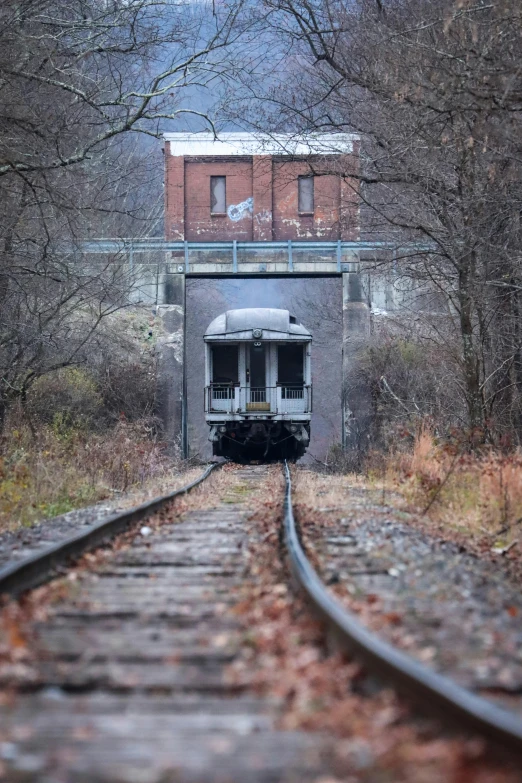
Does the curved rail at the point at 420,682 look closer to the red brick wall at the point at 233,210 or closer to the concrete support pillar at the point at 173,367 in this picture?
the concrete support pillar at the point at 173,367

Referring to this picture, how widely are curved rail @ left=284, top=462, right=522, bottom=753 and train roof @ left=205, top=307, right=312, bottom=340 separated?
60.8 feet

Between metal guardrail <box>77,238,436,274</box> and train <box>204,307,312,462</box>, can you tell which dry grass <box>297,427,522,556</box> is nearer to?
train <box>204,307,312,462</box>

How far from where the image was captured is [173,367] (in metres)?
36.3

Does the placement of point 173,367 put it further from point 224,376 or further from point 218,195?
point 224,376

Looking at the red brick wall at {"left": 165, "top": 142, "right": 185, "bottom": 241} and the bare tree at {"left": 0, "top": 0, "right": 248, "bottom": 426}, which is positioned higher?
the red brick wall at {"left": 165, "top": 142, "right": 185, "bottom": 241}

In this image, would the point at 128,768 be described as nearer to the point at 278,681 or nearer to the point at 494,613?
the point at 278,681

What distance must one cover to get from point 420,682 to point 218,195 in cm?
3774

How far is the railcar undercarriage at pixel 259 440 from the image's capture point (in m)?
24.5

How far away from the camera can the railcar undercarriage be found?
80.2ft

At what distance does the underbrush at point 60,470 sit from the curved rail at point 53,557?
1.89m

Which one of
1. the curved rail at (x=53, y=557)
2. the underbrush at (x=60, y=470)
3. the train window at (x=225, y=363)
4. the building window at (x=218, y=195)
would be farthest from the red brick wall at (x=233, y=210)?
the curved rail at (x=53, y=557)

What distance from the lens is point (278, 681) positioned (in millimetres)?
4016

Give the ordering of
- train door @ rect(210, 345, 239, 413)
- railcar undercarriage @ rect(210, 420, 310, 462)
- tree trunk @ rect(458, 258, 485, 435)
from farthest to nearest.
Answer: railcar undercarriage @ rect(210, 420, 310, 462)
train door @ rect(210, 345, 239, 413)
tree trunk @ rect(458, 258, 485, 435)

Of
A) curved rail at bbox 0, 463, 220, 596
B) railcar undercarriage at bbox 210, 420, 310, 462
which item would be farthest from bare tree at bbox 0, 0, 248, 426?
railcar undercarriage at bbox 210, 420, 310, 462
